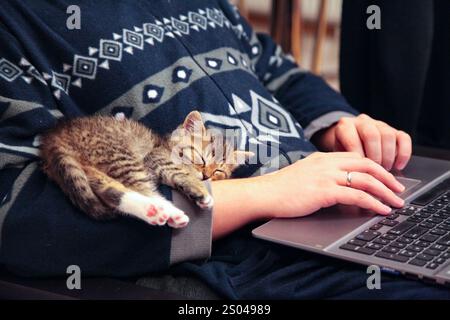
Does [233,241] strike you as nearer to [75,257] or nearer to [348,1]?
[75,257]

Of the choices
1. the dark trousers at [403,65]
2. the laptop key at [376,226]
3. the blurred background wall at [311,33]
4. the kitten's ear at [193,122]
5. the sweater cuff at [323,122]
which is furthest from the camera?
the blurred background wall at [311,33]

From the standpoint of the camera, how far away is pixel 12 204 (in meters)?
0.81

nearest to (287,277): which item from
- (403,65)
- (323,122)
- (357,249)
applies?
(357,249)

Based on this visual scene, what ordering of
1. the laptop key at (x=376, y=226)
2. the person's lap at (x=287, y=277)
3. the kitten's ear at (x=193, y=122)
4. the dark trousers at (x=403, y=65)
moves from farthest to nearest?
the dark trousers at (x=403, y=65), the kitten's ear at (x=193, y=122), the laptop key at (x=376, y=226), the person's lap at (x=287, y=277)

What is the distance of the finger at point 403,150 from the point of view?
Answer: 1078 mm

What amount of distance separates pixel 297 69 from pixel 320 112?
Answer: 17cm

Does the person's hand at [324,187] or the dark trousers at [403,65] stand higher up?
the dark trousers at [403,65]

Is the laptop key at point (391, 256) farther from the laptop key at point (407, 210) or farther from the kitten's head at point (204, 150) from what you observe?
the kitten's head at point (204, 150)

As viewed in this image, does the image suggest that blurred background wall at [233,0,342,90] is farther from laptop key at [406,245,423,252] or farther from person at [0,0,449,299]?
laptop key at [406,245,423,252]

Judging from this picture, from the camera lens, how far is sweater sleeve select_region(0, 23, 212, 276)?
796mm

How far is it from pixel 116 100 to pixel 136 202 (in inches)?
8.3

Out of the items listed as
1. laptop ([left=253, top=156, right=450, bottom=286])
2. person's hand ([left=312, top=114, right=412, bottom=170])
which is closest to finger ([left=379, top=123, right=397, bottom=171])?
person's hand ([left=312, top=114, right=412, bottom=170])

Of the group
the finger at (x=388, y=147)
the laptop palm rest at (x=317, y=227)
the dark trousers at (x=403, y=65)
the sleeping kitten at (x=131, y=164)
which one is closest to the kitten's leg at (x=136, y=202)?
the sleeping kitten at (x=131, y=164)

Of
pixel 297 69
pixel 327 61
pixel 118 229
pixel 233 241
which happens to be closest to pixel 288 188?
pixel 233 241
